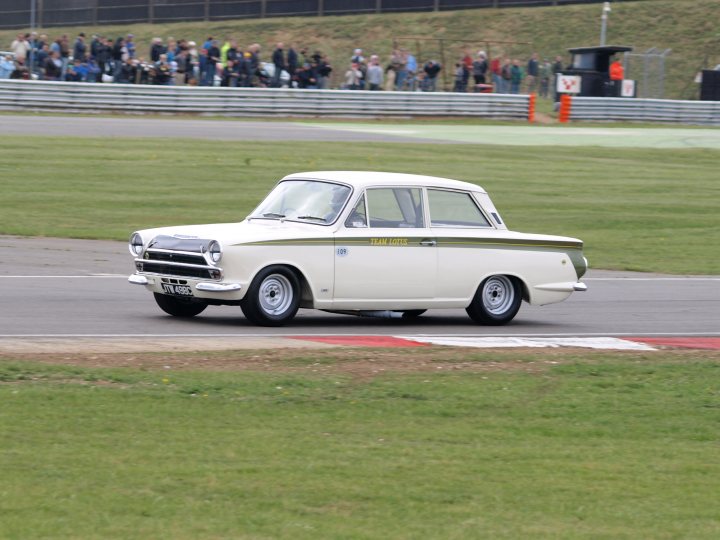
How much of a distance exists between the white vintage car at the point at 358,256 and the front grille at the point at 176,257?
1 cm

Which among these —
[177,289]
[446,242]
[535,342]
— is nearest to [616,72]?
[446,242]

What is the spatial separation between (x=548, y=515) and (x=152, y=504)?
1.76 metres

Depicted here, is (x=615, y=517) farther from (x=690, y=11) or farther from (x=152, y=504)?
(x=690, y=11)

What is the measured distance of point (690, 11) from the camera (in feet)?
190

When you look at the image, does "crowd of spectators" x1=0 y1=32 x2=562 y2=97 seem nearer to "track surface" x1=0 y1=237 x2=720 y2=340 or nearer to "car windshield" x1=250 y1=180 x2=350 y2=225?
"track surface" x1=0 y1=237 x2=720 y2=340

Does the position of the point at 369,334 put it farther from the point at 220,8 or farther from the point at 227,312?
→ the point at 220,8

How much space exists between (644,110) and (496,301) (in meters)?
30.1

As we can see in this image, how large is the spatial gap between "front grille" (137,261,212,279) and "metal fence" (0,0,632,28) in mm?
44720

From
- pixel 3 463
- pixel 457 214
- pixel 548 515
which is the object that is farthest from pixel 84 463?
pixel 457 214

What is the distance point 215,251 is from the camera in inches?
429

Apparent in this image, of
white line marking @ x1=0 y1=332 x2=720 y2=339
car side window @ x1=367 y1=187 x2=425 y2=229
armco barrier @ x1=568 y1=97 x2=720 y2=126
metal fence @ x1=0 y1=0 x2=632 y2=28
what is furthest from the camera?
metal fence @ x1=0 y1=0 x2=632 y2=28

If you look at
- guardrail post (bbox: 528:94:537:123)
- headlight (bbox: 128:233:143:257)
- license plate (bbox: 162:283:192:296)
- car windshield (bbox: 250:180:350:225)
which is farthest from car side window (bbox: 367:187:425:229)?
guardrail post (bbox: 528:94:537:123)

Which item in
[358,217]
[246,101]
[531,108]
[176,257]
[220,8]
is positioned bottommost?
[176,257]

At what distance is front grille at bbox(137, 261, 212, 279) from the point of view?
11.0m
